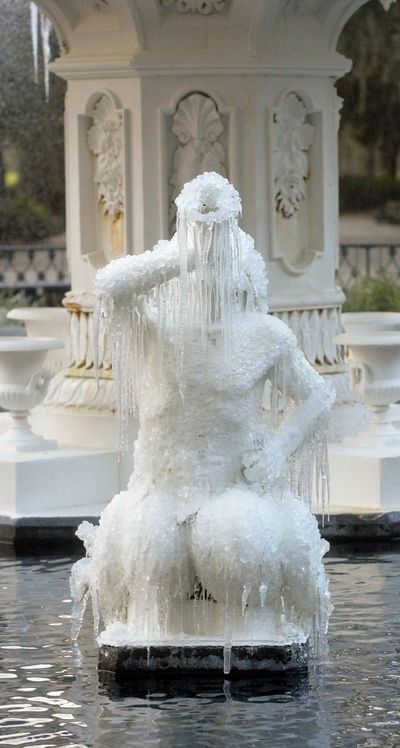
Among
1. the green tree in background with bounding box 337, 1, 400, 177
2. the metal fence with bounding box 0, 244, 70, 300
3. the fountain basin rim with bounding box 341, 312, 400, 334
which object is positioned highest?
the green tree in background with bounding box 337, 1, 400, 177

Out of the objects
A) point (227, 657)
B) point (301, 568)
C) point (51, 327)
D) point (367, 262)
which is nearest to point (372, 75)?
point (367, 262)

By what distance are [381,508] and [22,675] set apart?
10.00 feet

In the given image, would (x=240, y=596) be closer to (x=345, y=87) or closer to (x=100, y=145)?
(x=100, y=145)

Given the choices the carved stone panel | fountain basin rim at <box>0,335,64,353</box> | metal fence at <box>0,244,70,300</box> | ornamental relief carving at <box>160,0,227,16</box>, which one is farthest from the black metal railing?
fountain basin rim at <box>0,335,64,353</box>

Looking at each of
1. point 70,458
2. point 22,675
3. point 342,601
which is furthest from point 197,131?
point 22,675

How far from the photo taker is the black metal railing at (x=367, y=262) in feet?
68.0

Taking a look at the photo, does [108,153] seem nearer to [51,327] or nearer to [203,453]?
[51,327]

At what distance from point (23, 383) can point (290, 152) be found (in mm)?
1768

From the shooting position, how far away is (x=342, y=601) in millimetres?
8484

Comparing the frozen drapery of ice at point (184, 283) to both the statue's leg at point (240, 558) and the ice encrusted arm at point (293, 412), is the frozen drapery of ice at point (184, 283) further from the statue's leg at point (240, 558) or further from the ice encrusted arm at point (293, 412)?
the statue's leg at point (240, 558)

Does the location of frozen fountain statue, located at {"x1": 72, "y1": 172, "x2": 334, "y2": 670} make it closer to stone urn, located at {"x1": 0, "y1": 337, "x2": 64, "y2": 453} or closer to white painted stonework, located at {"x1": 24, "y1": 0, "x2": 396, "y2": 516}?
stone urn, located at {"x1": 0, "y1": 337, "x2": 64, "y2": 453}

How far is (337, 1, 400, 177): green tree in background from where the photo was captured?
22.3 meters

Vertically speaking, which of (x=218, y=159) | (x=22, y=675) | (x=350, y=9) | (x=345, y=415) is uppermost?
(x=350, y=9)

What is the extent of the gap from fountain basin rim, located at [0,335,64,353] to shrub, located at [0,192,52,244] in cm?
1268
